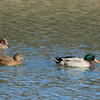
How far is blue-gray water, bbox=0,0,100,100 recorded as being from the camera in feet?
50.5

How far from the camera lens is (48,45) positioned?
24734mm

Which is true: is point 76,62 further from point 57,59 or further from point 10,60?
point 10,60

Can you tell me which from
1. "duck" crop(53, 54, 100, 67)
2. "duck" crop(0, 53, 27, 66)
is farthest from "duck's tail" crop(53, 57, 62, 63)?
"duck" crop(0, 53, 27, 66)

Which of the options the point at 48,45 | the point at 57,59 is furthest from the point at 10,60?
the point at 48,45

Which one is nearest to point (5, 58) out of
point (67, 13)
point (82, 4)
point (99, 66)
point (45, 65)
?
point (45, 65)

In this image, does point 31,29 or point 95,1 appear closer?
point 31,29

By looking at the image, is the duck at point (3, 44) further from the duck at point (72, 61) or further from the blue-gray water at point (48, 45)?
the duck at point (72, 61)

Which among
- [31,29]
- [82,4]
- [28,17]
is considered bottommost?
[31,29]

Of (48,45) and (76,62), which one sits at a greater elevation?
(48,45)

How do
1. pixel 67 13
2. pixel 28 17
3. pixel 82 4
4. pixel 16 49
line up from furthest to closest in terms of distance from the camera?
pixel 82 4, pixel 67 13, pixel 28 17, pixel 16 49

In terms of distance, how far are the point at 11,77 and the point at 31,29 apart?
44.9 feet

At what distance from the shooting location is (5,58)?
20.4 m

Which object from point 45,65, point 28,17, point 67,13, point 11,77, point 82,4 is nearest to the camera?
point 11,77

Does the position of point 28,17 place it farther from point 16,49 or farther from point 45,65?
point 45,65
